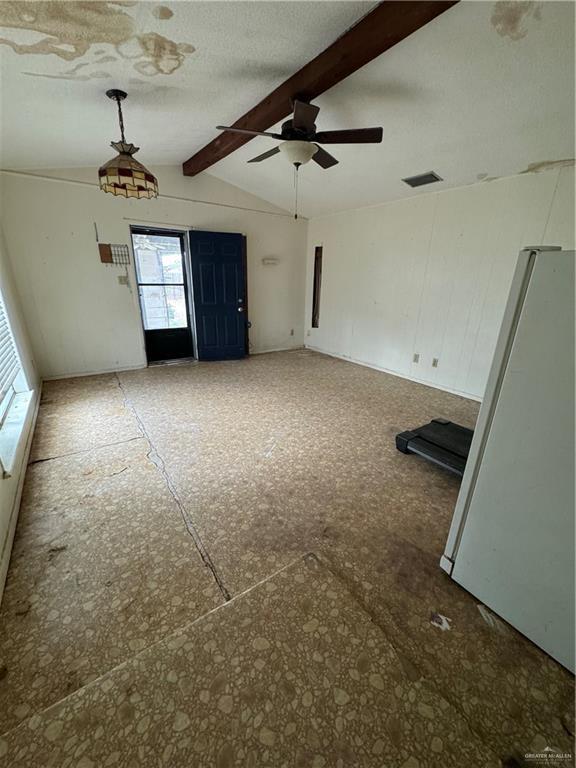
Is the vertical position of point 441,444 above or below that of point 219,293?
below

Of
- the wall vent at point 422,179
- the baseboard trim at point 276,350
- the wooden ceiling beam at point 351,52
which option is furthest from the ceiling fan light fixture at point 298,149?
the baseboard trim at point 276,350

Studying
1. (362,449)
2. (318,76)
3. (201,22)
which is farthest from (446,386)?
(201,22)

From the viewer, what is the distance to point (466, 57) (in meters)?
1.90

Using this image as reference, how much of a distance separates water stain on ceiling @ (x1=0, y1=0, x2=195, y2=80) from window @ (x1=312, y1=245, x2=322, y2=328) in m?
3.83

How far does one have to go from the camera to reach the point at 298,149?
2381mm

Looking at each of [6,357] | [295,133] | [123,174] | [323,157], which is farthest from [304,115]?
[6,357]

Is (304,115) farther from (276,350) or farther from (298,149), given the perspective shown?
(276,350)

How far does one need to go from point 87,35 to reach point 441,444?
131 inches

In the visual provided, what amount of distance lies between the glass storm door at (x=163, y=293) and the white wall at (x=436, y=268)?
96.9 inches

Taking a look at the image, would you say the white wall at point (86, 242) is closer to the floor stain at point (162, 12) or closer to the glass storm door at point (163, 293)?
the glass storm door at point (163, 293)

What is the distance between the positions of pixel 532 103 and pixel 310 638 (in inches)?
140

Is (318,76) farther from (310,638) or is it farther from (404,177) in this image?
(310,638)

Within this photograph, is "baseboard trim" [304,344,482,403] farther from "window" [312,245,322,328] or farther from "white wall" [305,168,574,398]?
"window" [312,245,322,328]

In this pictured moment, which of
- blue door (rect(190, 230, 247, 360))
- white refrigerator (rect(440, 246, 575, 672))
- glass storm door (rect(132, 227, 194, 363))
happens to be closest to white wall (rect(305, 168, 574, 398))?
blue door (rect(190, 230, 247, 360))
